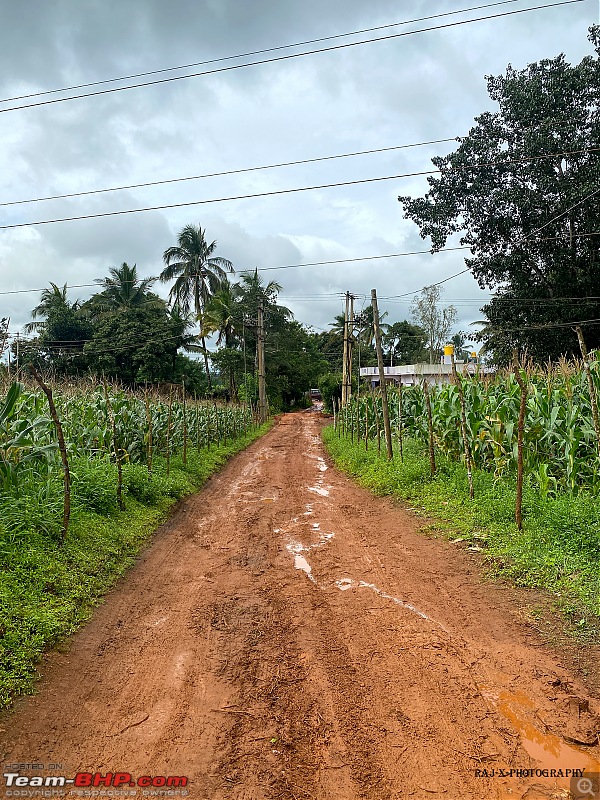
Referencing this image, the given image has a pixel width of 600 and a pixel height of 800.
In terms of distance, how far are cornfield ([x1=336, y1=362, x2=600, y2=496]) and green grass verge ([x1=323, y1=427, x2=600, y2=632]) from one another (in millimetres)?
430

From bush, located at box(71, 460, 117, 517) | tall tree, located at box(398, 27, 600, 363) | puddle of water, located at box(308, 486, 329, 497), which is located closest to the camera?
bush, located at box(71, 460, 117, 517)

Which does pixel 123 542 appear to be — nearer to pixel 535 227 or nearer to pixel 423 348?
pixel 535 227

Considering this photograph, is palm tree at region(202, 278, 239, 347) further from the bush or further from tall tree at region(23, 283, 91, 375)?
the bush

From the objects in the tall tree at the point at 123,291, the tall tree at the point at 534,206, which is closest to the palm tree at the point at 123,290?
the tall tree at the point at 123,291

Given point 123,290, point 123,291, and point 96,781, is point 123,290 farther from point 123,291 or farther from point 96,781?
point 96,781

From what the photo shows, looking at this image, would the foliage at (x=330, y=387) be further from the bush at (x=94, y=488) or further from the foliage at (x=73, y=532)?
the bush at (x=94, y=488)

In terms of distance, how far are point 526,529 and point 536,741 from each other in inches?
138

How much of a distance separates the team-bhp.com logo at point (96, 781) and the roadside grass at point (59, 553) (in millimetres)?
767

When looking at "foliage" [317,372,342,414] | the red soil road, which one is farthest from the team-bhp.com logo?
"foliage" [317,372,342,414]

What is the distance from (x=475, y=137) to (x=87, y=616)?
25099 mm

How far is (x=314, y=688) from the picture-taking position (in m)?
3.53

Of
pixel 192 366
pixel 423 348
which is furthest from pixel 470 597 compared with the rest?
pixel 423 348

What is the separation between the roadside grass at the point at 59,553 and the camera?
4078mm

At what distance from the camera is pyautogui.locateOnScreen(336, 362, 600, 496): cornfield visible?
23.2 ft
